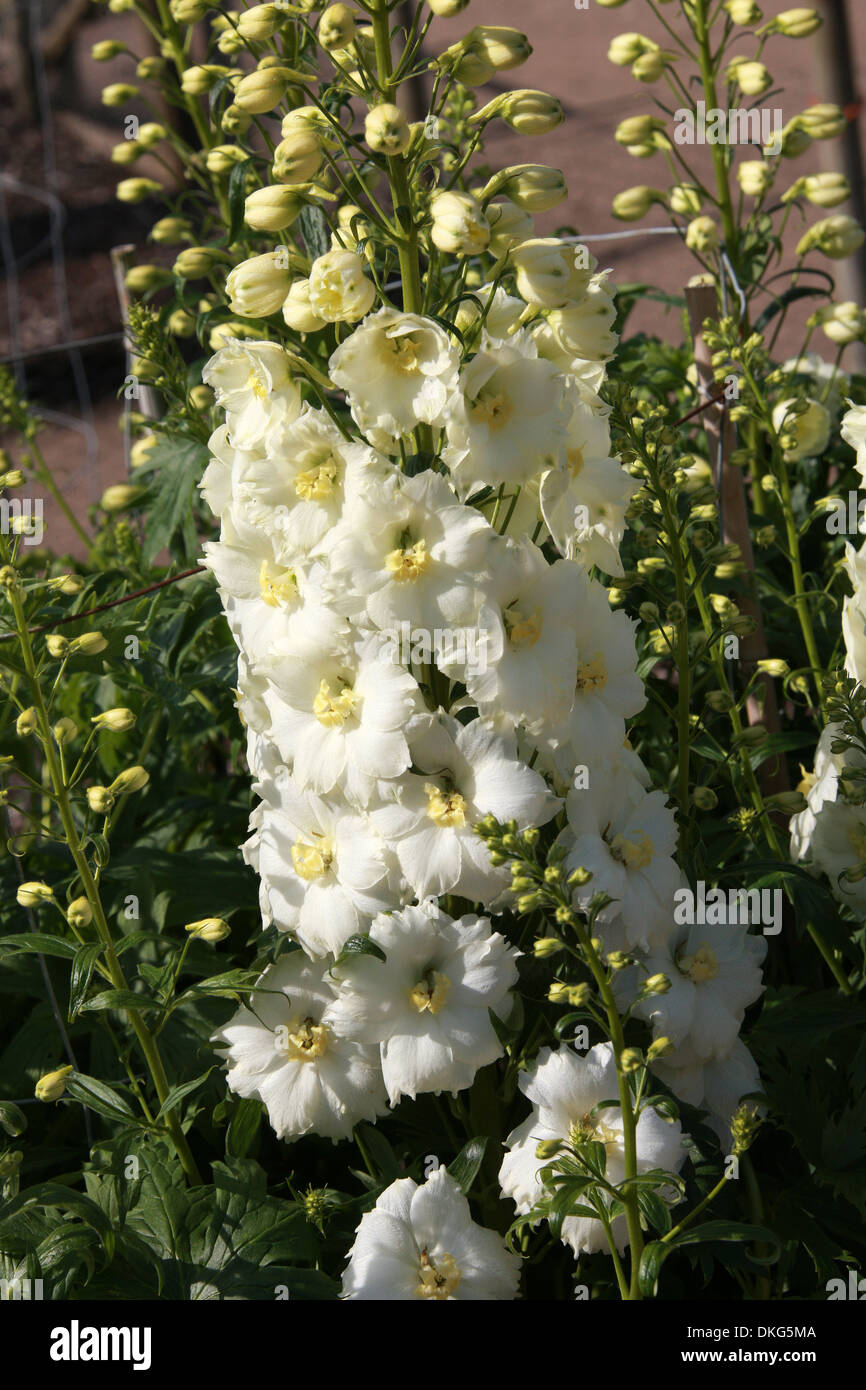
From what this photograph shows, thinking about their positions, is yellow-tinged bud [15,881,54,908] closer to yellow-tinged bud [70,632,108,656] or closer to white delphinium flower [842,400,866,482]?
yellow-tinged bud [70,632,108,656]

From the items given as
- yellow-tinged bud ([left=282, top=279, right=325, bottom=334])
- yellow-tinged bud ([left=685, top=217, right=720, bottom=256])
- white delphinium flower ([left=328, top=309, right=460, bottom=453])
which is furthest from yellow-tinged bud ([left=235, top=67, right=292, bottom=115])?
yellow-tinged bud ([left=685, top=217, right=720, bottom=256])

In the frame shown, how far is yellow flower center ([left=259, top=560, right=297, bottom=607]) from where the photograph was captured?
1799 mm

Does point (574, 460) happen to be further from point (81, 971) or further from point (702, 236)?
point (702, 236)

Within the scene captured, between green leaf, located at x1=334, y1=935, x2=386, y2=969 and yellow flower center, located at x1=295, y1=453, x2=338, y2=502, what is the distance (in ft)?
1.81

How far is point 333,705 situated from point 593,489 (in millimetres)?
448

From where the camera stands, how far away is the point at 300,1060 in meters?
1.97

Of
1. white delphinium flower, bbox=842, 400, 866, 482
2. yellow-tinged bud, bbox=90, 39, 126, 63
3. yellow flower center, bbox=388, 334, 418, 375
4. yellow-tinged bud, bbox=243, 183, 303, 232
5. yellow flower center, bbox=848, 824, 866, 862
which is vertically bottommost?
yellow flower center, bbox=848, 824, 866, 862

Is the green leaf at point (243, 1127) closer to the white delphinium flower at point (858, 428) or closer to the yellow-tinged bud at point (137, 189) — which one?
the white delphinium flower at point (858, 428)

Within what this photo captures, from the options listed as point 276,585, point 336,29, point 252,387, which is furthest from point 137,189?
point 276,585

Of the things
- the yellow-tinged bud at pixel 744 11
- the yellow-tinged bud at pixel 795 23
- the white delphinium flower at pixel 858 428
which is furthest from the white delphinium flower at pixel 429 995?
the yellow-tinged bud at pixel 795 23

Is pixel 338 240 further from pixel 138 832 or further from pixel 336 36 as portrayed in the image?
pixel 138 832

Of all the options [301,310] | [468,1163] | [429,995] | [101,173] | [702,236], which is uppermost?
[101,173]

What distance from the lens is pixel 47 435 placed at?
7934 millimetres
